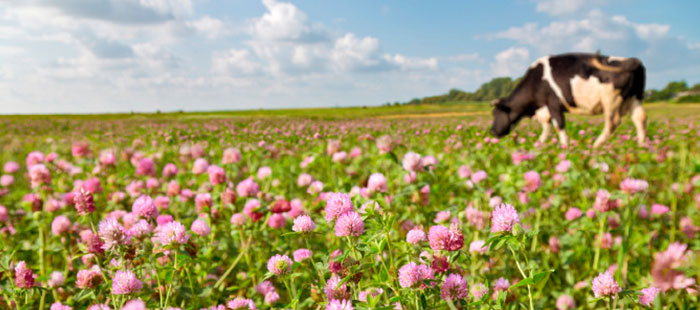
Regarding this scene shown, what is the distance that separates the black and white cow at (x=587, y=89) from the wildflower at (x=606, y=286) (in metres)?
7.12

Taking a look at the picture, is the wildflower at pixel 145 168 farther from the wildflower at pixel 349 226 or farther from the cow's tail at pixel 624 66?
the cow's tail at pixel 624 66

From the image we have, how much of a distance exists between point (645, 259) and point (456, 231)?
97.8 inches

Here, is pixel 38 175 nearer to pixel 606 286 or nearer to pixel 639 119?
pixel 606 286

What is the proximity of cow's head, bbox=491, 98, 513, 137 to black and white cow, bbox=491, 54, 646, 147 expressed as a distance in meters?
0.92

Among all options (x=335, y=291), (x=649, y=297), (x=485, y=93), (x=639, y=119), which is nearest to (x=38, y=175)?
(x=335, y=291)

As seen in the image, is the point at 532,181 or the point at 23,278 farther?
the point at 532,181

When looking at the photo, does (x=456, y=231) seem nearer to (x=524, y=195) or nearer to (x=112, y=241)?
(x=112, y=241)

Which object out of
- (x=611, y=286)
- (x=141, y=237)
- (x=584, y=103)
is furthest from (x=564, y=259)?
(x=584, y=103)

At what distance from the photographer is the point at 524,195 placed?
3.41 meters

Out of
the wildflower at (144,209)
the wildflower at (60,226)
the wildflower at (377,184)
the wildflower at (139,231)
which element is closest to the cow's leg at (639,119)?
the wildflower at (377,184)

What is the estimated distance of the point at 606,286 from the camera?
1270mm

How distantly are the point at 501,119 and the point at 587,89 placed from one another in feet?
8.39

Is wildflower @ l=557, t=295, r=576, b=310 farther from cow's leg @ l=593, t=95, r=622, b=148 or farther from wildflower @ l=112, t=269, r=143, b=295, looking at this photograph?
cow's leg @ l=593, t=95, r=622, b=148

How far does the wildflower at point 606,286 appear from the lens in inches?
49.4
